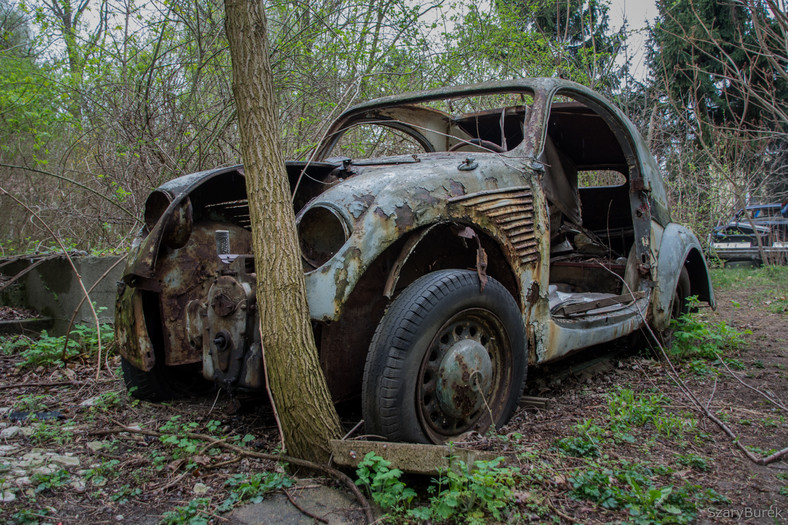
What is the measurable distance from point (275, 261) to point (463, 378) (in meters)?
0.99

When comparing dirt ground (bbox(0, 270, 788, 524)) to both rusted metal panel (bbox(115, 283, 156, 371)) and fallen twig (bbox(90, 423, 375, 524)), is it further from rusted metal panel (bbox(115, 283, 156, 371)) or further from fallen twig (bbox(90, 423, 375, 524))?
rusted metal panel (bbox(115, 283, 156, 371))

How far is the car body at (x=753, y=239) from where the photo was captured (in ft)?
36.1

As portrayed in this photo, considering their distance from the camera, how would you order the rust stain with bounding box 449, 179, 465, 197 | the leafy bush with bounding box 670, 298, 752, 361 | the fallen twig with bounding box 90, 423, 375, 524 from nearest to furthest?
the fallen twig with bounding box 90, 423, 375, 524 → the rust stain with bounding box 449, 179, 465, 197 → the leafy bush with bounding box 670, 298, 752, 361

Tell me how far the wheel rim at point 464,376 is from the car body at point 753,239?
356 inches

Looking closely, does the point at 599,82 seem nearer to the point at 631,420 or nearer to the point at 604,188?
the point at 604,188

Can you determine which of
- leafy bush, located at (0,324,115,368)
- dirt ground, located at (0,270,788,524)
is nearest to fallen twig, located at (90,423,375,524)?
dirt ground, located at (0,270,788,524)

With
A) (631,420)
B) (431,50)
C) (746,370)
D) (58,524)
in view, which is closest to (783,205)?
(431,50)

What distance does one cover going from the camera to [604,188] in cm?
528

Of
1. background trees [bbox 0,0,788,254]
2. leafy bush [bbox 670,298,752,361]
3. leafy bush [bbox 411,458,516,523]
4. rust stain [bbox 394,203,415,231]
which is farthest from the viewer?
background trees [bbox 0,0,788,254]

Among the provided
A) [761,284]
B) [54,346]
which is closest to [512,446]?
[54,346]

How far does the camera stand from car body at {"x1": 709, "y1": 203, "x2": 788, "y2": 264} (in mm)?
11000

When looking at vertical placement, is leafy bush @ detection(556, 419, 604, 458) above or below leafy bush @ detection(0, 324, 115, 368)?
below

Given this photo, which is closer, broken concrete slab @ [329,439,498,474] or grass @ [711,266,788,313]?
broken concrete slab @ [329,439,498,474]

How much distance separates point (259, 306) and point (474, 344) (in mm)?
1004
